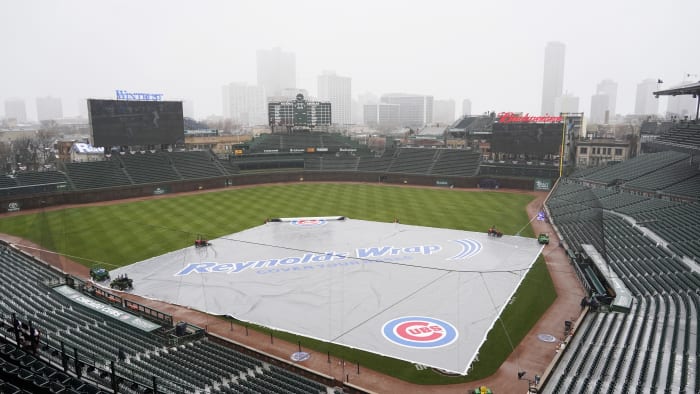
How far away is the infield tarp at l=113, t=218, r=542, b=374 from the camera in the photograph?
795 inches

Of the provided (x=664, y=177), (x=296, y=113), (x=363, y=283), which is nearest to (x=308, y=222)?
(x=363, y=283)

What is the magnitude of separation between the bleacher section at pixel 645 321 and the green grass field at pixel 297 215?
3.30 meters

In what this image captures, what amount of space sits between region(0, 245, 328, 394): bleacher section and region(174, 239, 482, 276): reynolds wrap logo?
905 cm

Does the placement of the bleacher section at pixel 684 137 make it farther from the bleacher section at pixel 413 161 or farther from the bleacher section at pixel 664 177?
the bleacher section at pixel 413 161

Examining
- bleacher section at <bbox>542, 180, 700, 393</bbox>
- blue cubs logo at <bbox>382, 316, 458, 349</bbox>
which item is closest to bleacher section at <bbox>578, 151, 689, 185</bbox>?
bleacher section at <bbox>542, 180, 700, 393</bbox>

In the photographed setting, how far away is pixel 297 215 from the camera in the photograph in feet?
153

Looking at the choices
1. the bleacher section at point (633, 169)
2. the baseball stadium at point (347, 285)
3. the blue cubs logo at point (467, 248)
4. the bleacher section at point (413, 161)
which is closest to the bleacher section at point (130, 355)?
the baseball stadium at point (347, 285)

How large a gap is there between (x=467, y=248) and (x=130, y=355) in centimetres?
2497

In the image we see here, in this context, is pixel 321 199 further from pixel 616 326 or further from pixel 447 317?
pixel 616 326

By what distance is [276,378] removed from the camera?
16094 mm

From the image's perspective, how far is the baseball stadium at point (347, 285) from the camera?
1585 centimetres

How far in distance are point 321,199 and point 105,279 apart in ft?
104

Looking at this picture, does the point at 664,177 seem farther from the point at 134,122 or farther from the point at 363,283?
the point at 134,122

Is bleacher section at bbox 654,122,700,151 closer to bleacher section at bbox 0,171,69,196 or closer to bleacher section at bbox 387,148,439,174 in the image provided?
bleacher section at bbox 387,148,439,174
